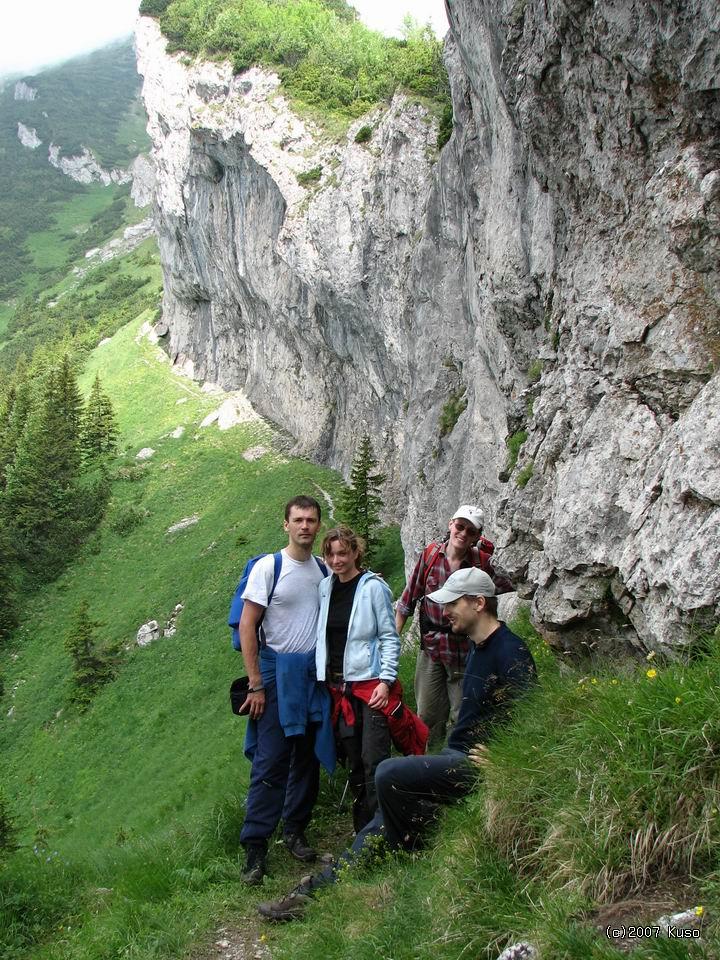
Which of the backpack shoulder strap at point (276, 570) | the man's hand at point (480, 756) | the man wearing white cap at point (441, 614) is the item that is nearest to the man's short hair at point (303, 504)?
the backpack shoulder strap at point (276, 570)

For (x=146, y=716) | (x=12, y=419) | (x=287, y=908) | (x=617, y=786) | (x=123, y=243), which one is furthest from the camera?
(x=123, y=243)

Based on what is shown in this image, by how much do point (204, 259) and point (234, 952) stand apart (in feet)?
196

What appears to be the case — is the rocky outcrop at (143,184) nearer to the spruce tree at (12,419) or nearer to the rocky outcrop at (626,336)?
the spruce tree at (12,419)

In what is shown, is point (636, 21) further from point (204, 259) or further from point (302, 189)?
point (204, 259)

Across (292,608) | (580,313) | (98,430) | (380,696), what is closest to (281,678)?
(292,608)

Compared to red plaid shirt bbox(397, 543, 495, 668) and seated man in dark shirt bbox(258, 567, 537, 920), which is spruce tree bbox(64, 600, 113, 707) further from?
seated man in dark shirt bbox(258, 567, 537, 920)

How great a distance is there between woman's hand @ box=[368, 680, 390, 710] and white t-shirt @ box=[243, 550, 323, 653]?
0.70m


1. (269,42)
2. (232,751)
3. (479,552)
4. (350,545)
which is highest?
(269,42)

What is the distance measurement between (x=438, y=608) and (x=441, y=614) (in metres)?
0.07

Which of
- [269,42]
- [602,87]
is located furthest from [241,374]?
[602,87]

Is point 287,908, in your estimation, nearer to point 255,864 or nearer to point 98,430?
point 255,864

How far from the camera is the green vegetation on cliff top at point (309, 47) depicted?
45.8 meters

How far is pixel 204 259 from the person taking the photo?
59625mm

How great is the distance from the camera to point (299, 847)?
20.8 ft
